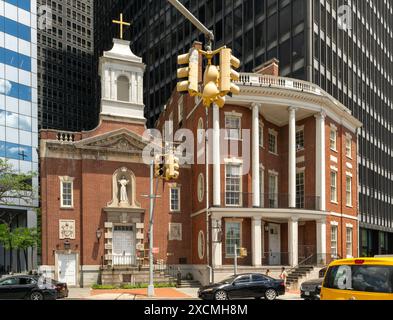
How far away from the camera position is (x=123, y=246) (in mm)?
35656

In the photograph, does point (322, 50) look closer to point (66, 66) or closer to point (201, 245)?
point (201, 245)

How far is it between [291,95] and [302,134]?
422 centimetres

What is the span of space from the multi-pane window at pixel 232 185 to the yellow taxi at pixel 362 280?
81.1 feet

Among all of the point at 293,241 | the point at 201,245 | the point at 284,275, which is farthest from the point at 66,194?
the point at 293,241

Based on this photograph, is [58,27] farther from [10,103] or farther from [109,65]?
[109,65]

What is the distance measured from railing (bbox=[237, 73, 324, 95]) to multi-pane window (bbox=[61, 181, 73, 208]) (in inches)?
561

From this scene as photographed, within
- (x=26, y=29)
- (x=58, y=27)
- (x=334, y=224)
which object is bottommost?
(x=334, y=224)

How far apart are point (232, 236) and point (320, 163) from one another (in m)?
8.94

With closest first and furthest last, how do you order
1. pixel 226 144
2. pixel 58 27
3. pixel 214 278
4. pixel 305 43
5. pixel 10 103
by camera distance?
pixel 214 278, pixel 226 144, pixel 305 43, pixel 10 103, pixel 58 27

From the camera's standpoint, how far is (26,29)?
6600cm

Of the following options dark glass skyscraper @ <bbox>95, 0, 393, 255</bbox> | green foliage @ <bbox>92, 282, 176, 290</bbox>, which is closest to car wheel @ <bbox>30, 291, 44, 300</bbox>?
green foliage @ <bbox>92, 282, 176, 290</bbox>

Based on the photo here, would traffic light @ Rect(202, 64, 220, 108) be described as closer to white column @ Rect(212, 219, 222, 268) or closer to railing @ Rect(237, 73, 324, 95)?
white column @ Rect(212, 219, 222, 268)
